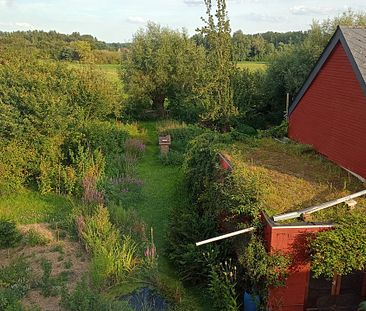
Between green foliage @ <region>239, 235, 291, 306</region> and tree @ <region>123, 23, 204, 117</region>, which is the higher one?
tree @ <region>123, 23, 204, 117</region>

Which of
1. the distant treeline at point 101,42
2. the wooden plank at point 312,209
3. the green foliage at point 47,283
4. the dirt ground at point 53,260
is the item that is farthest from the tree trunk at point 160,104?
the wooden plank at point 312,209

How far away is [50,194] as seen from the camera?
14.3 meters

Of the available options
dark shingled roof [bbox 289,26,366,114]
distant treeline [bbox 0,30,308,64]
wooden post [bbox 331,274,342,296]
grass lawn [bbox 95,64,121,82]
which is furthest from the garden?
distant treeline [bbox 0,30,308,64]

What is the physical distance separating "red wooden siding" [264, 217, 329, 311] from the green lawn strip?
24.3 feet

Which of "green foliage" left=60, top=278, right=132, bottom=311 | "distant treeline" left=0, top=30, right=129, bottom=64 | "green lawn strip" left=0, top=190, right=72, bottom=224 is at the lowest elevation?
"green lawn strip" left=0, top=190, right=72, bottom=224

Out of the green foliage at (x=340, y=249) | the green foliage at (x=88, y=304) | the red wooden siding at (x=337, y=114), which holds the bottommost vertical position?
the green foliage at (x=88, y=304)

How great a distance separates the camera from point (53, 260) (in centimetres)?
936

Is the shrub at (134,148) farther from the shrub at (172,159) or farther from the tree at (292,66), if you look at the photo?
the tree at (292,66)

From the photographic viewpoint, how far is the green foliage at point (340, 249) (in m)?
6.47

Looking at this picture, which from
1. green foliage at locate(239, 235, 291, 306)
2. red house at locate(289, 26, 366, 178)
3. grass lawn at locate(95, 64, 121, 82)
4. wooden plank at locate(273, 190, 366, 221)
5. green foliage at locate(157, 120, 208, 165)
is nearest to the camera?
green foliage at locate(239, 235, 291, 306)

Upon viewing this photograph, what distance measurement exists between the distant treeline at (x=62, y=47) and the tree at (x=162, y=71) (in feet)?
7.87

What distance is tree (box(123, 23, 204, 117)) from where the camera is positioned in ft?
84.0

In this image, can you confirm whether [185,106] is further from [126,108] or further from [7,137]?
[7,137]

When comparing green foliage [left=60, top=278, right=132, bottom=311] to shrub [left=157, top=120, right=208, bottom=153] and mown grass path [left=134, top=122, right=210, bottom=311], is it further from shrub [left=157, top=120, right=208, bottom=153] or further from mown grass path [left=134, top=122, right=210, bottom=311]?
shrub [left=157, top=120, right=208, bottom=153]
